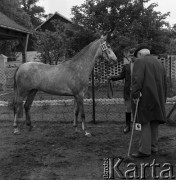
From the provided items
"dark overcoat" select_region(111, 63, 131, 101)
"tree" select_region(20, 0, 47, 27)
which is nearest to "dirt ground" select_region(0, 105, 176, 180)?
"dark overcoat" select_region(111, 63, 131, 101)

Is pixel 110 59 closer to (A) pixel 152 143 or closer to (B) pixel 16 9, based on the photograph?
(A) pixel 152 143

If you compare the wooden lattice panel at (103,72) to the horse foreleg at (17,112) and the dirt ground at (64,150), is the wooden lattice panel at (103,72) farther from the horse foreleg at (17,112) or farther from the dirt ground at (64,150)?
the horse foreleg at (17,112)

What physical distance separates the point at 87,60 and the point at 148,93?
231 cm

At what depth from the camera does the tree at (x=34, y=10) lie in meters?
54.6

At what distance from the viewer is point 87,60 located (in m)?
6.60

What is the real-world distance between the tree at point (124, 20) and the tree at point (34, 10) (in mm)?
41289

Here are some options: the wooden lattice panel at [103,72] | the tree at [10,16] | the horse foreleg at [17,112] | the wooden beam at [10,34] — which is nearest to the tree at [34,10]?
the tree at [10,16]

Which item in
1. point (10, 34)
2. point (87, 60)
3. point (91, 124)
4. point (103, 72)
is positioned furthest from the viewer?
point (10, 34)

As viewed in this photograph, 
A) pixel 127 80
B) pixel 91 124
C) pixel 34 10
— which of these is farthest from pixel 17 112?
pixel 34 10

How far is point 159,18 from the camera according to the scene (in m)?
14.7

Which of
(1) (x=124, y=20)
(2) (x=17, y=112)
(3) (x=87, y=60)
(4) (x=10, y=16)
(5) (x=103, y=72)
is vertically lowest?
(2) (x=17, y=112)

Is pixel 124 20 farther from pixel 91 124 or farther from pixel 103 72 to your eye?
pixel 91 124

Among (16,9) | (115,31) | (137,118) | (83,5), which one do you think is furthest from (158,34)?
(16,9)

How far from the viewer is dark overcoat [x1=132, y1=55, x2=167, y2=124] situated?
4.60m
